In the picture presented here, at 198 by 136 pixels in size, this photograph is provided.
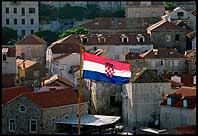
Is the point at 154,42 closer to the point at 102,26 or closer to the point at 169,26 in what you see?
the point at 169,26

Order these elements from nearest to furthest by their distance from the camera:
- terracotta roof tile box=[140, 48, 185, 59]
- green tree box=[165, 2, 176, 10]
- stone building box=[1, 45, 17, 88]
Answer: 1. stone building box=[1, 45, 17, 88]
2. terracotta roof tile box=[140, 48, 185, 59]
3. green tree box=[165, 2, 176, 10]

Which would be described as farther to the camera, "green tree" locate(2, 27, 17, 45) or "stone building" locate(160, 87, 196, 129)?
"green tree" locate(2, 27, 17, 45)

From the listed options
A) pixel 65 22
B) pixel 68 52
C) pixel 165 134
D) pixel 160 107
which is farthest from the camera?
pixel 65 22

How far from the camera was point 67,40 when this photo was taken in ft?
138

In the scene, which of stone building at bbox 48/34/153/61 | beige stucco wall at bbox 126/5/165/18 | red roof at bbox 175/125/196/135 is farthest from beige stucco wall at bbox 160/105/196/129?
beige stucco wall at bbox 126/5/165/18

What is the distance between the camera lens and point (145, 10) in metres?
52.7

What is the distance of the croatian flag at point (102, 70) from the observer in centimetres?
2231

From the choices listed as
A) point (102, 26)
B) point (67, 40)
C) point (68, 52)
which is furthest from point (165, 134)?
point (102, 26)

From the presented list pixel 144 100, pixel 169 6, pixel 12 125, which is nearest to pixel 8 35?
pixel 169 6

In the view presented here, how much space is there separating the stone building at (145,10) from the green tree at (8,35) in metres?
8.74

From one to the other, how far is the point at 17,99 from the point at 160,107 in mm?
5927

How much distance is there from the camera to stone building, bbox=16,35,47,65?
4244 cm

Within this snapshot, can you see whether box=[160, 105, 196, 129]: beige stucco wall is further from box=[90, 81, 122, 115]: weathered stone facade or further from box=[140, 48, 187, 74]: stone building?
box=[140, 48, 187, 74]: stone building

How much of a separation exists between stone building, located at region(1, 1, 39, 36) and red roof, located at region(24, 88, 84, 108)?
2822 cm
